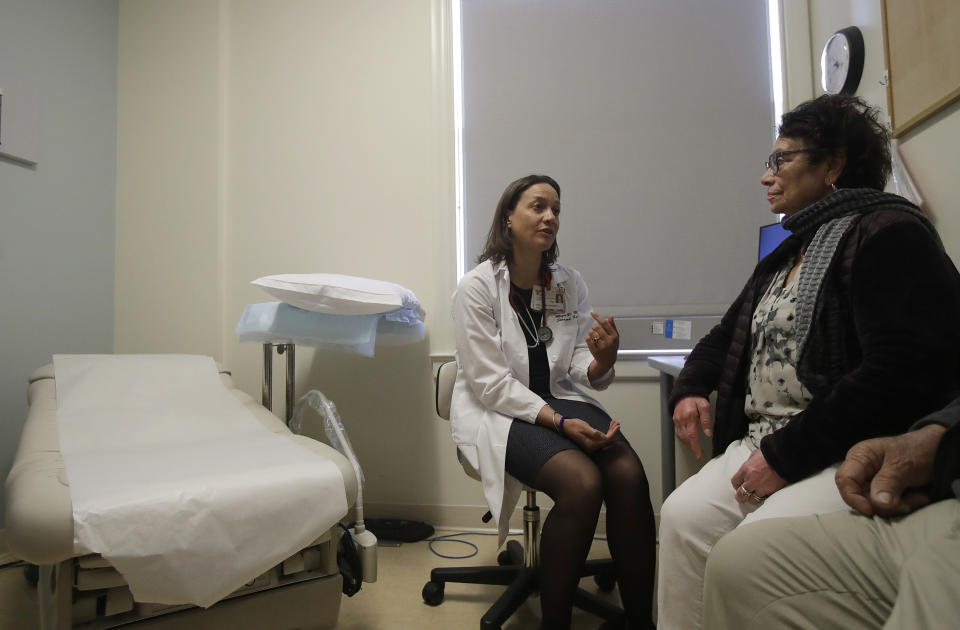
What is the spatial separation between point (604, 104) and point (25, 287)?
2.46 m

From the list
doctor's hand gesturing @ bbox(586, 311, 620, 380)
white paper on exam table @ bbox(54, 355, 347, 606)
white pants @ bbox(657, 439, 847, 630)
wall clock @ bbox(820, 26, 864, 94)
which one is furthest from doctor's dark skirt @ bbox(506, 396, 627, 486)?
wall clock @ bbox(820, 26, 864, 94)

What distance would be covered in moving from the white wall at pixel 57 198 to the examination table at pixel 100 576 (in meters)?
0.85

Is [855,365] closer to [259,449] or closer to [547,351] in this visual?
[547,351]

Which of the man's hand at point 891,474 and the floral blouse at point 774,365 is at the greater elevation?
the floral blouse at point 774,365

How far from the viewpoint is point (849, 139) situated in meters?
1.08

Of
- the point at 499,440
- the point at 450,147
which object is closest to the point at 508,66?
the point at 450,147

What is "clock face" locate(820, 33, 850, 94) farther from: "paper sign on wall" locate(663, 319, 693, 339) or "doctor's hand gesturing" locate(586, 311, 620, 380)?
"doctor's hand gesturing" locate(586, 311, 620, 380)

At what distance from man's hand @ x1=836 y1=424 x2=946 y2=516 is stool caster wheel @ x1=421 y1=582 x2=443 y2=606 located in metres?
1.19

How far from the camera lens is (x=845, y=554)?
0.69 m

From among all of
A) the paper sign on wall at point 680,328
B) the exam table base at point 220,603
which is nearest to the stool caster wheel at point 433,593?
the exam table base at point 220,603

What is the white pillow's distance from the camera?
5.62 ft

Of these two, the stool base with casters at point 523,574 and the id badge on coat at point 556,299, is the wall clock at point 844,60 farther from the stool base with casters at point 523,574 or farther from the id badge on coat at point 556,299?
the stool base with casters at point 523,574

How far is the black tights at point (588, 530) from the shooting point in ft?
4.01

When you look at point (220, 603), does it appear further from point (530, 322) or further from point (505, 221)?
point (505, 221)
